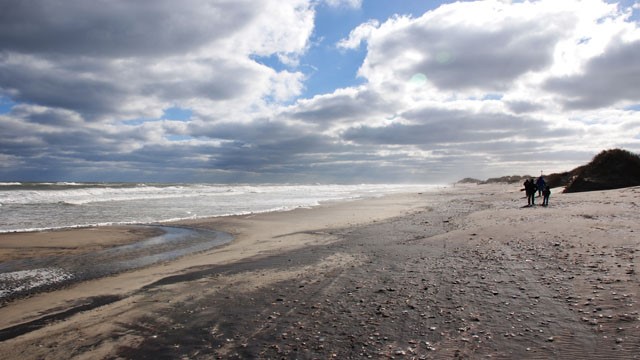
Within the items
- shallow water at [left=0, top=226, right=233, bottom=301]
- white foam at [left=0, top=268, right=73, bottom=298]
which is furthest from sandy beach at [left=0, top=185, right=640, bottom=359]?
white foam at [left=0, top=268, right=73, bottom=298]

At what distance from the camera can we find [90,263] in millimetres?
11922

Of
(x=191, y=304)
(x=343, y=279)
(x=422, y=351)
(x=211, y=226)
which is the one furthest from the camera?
(x=211, y=226)

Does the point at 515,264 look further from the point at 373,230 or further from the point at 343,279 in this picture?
the point at 373,230

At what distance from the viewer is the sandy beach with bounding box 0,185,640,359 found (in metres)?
5.31

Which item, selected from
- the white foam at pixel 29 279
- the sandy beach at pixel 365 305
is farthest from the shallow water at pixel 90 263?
the sandy beach at pixel 365 305

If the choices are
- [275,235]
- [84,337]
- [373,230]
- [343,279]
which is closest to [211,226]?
[275,235]

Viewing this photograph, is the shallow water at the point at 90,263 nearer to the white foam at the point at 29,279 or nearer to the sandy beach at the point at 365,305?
the white foam at the point at 29,279

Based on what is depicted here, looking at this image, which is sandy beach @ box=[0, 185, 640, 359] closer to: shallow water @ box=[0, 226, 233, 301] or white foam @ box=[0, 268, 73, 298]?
shallow water @ box=[0, 226, 233, 301]

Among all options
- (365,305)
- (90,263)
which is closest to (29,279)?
(90,263)

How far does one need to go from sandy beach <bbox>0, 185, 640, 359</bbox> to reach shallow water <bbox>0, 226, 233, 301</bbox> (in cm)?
93

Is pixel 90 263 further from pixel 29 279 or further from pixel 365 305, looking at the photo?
pixel 365 305

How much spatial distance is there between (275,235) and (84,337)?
36.6 feet

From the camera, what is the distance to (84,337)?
19.7ft

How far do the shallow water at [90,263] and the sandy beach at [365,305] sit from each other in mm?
929
